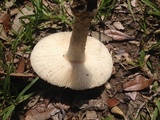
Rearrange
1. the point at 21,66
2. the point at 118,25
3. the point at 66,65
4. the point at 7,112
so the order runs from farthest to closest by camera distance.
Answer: the point at 118,25 < the point at 21,66 < the point at 66,65 < the point at 7,112

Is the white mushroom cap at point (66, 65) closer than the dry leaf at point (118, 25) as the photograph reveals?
Yes

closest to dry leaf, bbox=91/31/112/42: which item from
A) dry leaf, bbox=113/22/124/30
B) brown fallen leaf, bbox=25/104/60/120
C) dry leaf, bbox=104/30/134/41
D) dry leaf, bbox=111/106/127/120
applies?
dry leaf, bbox=104/30/134/41

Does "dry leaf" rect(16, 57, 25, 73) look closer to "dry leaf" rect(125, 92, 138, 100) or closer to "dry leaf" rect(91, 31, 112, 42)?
"dry leaf" rect(91, 31, 112, 42)

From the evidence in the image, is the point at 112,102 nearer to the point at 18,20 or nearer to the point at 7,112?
the point at 7,112

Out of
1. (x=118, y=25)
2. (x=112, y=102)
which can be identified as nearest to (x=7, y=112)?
(x=112, y=102)

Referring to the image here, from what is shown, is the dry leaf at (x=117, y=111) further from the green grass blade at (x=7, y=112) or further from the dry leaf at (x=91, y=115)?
the green grass blade at (x=7, y=112)

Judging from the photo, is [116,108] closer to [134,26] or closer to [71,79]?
[71,79]

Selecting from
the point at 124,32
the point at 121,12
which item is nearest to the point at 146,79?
the point at 124,32

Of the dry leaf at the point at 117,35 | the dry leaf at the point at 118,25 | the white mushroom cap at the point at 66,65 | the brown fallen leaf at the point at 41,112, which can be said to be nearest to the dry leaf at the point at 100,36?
the dry leaf at the point at 117,35
